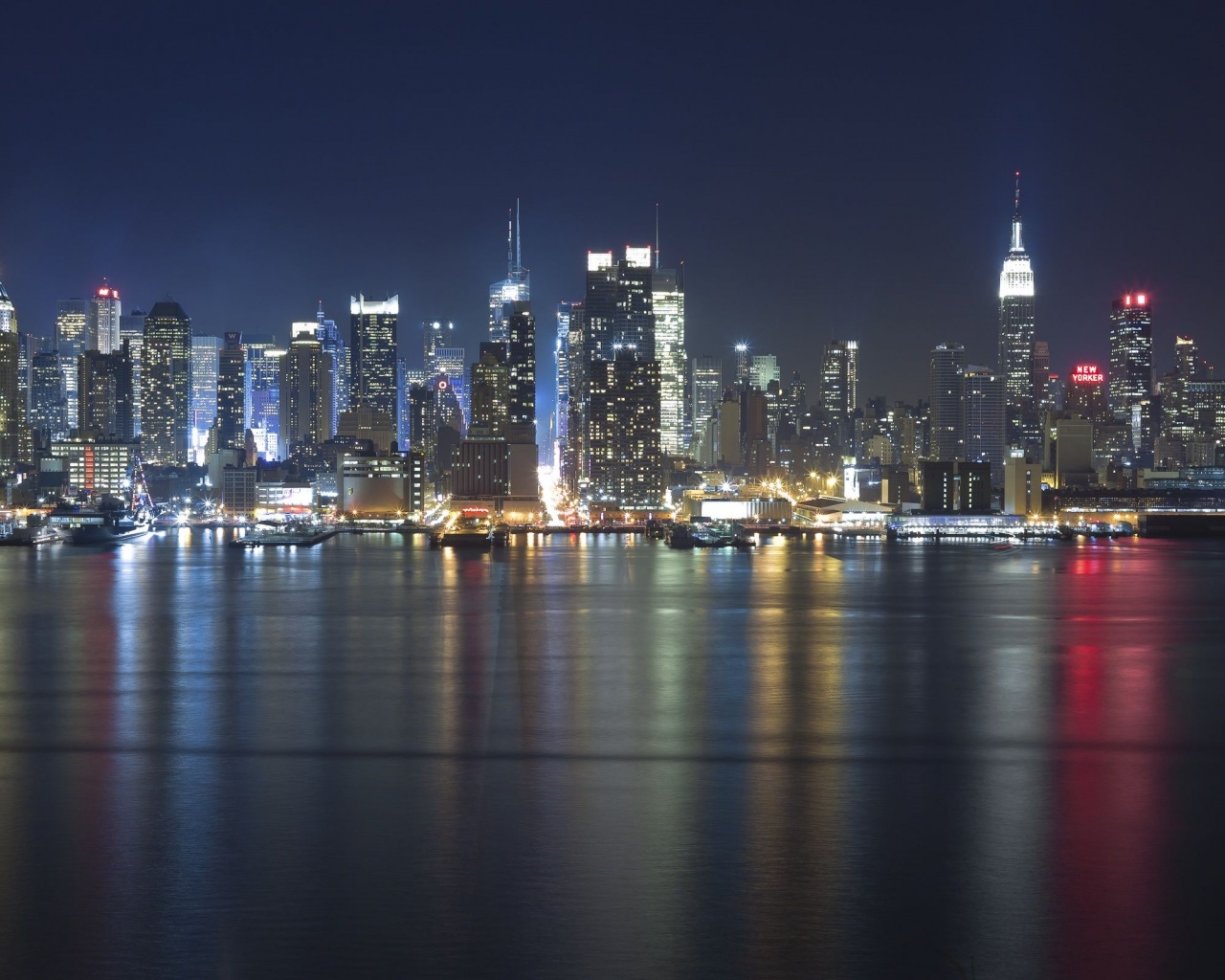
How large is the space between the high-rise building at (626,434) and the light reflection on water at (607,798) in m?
86.9

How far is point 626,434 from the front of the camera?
11612 centimetres

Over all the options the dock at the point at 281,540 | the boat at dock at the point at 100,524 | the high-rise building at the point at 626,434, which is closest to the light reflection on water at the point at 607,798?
the dock at the point at 281,540

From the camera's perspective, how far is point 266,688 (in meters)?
18.2

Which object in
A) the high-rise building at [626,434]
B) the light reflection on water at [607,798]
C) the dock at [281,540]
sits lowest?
the light reflection on water at [607,798]

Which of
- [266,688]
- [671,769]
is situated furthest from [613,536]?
[671,769]

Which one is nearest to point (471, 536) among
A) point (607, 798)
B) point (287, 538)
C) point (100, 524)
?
→ point (287, 538)

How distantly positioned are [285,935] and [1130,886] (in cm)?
570

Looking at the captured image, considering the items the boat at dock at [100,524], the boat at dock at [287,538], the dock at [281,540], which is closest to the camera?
the dock at [281,540]

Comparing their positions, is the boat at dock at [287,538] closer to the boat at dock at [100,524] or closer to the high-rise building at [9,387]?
the boat at dock at [100,524]

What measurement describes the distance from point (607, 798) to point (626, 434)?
10477cm

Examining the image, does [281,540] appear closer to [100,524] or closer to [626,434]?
[100,524]

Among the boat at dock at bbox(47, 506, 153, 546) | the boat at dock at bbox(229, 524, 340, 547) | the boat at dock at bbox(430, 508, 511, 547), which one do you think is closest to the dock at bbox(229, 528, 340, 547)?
the boat at dock at bbox(229, 524, 340, 547)

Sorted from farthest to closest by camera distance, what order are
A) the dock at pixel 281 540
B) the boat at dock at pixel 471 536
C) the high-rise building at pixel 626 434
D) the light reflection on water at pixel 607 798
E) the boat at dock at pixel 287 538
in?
the high-rise building at pixel 626 434 < the boat at dock at pixel 471 536 < the boat at dock at pixel 287 538 < the dock at pixel 281 540 < the light reflection on water at pixel 607 798

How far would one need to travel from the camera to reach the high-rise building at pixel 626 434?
373ft
